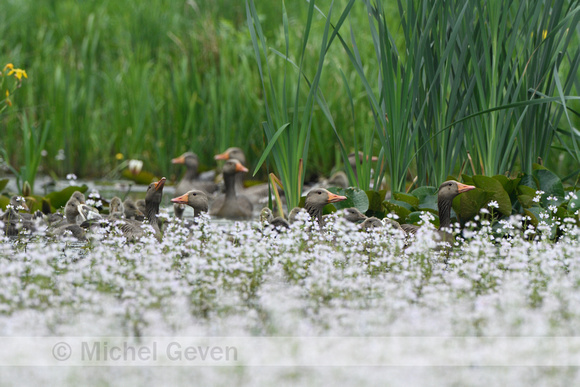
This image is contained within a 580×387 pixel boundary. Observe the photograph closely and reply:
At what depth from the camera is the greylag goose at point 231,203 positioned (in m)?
9.38

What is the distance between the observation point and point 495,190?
6.28 meters

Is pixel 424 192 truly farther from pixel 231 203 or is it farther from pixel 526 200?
pixel 231 203

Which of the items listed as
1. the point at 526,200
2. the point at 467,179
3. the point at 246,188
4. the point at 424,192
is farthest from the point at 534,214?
the point at 246,188

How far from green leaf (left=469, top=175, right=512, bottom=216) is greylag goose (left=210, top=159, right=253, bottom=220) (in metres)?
3.72

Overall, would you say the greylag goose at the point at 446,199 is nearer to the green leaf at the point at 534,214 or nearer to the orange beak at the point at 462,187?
the orange beak at the point at 462,187

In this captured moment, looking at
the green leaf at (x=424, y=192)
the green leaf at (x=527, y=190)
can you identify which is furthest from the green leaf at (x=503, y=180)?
the green leaf at (x=424, y=192)

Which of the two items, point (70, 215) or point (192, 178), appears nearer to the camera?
point (70, 215)

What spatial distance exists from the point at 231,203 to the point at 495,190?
13.0ft

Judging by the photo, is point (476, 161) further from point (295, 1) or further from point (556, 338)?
point (295, 1)

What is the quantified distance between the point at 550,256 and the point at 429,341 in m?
1.66

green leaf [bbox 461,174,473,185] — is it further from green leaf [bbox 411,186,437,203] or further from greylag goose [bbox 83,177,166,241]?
greylag goose [bbox 83,177,166,241]

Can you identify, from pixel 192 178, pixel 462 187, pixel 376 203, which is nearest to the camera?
pixel 462 187

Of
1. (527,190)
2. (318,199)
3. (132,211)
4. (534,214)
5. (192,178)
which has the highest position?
(527,190)

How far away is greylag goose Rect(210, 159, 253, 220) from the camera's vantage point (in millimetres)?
9375
